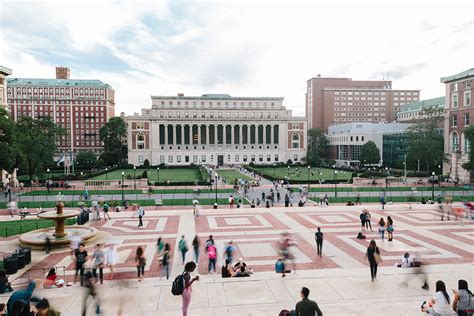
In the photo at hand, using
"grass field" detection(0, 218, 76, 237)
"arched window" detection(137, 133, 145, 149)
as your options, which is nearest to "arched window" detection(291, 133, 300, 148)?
"arched window" detection(137, 133, 145, 149)

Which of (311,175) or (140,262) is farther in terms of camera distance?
Answer: (311,175)

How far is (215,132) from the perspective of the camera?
4651 inches

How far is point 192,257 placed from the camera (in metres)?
20.2

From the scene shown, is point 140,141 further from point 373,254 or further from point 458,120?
point 373,254

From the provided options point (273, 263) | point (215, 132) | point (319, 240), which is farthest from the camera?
point (215, 132)

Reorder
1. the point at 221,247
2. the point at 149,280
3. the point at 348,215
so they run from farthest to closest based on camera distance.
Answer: the point at 348,215 → the point at 221,247 → the point at 149,280

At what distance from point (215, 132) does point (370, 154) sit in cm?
4722

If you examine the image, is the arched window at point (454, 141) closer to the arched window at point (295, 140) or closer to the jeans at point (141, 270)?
the arched window at point (295, 140)

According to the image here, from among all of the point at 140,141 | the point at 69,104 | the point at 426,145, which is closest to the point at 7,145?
the point at 140,141

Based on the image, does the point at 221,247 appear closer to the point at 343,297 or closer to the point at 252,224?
the point at 252,224

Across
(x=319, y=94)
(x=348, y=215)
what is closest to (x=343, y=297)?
(x=348, y=215)

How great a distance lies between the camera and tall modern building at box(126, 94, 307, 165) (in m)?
114

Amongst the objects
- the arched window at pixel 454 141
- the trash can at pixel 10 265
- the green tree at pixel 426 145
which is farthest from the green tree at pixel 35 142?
the arched window at pixel 454 141

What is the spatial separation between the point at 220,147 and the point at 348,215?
283 ft
